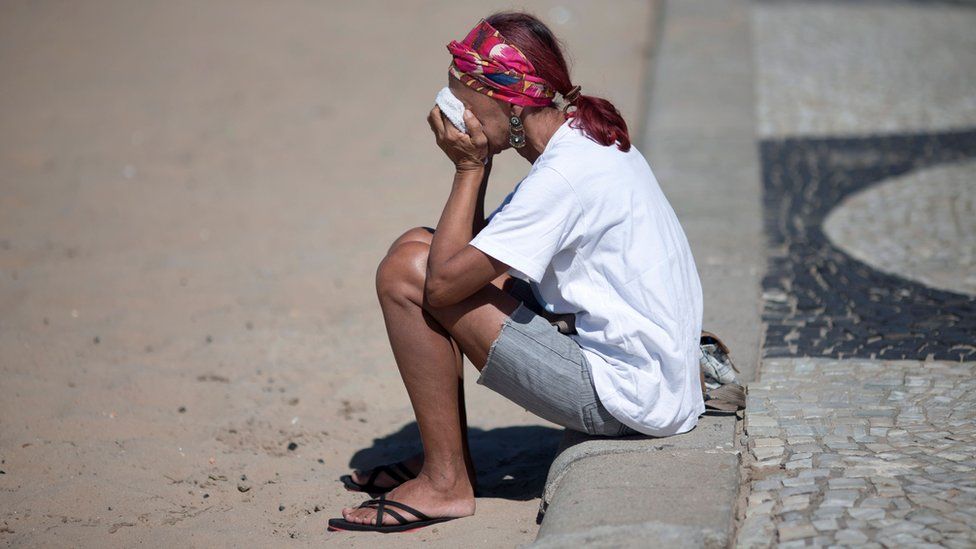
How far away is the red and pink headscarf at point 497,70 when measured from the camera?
2.80 m

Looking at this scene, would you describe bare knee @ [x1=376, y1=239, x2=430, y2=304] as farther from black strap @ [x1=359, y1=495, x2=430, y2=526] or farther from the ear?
black strap @ [x1=359, y1=495, x2=430, y2=526]

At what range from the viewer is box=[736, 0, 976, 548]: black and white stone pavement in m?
2.59

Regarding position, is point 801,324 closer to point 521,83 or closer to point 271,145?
point 521,83

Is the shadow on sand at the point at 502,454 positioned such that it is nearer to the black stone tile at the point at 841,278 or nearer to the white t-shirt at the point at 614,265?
the white t-shirt at the point at 614,265

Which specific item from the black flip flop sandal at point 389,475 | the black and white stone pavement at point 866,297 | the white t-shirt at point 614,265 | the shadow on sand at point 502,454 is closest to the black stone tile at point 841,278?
the black and white stone pavement at point 866,297

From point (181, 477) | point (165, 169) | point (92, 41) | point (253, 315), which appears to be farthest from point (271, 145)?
point (181, 477)

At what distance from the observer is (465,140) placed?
2871 mm

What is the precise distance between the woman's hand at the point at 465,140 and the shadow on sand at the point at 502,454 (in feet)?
3.75

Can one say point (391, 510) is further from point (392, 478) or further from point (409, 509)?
point (392, 478)

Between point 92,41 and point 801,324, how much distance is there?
8489mm

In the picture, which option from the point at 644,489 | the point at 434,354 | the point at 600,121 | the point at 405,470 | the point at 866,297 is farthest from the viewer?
the point at 866,297

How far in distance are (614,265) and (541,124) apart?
465mm

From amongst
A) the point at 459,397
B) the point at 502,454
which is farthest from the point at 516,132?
the point at 502,454

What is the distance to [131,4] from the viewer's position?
11547 mm
